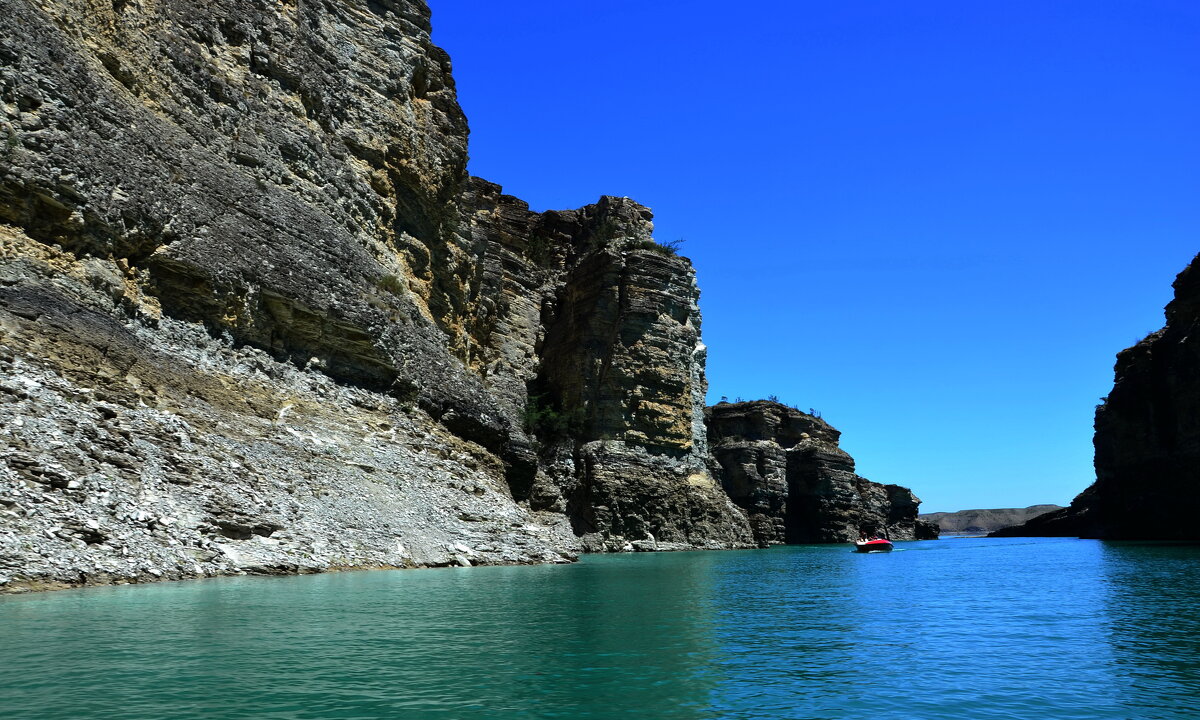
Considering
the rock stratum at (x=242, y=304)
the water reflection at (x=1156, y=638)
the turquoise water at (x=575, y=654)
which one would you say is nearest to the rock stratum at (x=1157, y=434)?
the water reflection at (x=1156, y=638)

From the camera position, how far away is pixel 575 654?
13172 millimetres

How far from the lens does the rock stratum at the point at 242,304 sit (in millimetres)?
21781

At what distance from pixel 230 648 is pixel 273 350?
2252cm

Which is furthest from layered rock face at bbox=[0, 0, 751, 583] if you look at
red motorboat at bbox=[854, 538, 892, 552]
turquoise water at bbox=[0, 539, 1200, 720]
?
red motorboat at bbox=[854, 538, 892, 552]

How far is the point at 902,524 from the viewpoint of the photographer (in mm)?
116500

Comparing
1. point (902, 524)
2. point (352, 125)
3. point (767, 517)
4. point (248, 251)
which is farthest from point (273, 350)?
point (902, 524)

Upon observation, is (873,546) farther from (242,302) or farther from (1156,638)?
(1156,638)

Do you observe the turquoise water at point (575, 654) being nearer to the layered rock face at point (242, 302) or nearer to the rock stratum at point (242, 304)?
the rock stratum at point (242, 304)

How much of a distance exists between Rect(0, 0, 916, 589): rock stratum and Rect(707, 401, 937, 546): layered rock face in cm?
2701

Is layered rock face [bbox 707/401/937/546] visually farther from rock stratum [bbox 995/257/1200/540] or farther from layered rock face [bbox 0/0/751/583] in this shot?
layered rock face [bbox 0/0/751/583]

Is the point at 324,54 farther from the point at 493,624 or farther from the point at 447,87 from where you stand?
the point at 493,624

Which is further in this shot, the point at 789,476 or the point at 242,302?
the point at 789,476

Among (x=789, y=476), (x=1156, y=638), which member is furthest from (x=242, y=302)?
(x=789, y=476)

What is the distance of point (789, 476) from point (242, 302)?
231 ft
